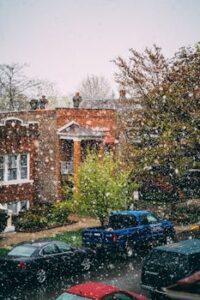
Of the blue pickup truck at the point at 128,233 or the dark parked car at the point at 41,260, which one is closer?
the dark parked car at the point at 41,260

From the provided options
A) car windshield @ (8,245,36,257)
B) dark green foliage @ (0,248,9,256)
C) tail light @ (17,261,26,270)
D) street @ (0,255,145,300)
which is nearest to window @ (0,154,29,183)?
dark green foliage @ (0,248,9,256)

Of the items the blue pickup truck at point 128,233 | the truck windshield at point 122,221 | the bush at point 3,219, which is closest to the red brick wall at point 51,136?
the bush at point 3,219

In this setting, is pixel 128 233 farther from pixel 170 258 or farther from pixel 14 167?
pixel 14 167

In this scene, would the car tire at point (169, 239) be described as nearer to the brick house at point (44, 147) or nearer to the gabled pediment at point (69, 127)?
the brick house at point (44, 147)

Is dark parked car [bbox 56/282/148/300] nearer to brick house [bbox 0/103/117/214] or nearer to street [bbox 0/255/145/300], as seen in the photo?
street [bbox 0/255/145/300]

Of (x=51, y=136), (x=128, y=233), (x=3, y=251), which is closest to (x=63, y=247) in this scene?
(x=128, y=233)

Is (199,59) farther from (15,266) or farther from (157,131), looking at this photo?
(15,266)

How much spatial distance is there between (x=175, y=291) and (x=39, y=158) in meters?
28.0

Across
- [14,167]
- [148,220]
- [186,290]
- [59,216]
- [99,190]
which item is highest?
[14,167]

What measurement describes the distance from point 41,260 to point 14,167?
43.9 feet

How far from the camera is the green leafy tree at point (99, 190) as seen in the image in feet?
70.8

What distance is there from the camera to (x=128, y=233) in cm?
1867

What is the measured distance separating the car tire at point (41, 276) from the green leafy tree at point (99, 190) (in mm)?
6505

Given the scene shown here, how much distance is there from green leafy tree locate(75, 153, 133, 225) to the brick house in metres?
6.92
